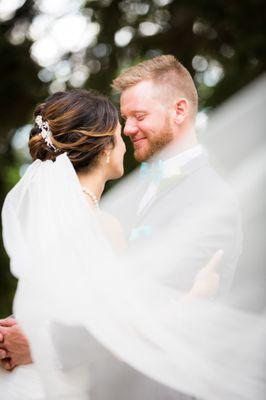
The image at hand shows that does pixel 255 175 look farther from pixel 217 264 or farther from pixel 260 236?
pixel 217 264

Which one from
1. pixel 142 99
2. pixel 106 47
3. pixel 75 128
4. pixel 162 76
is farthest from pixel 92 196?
pixel 106 47

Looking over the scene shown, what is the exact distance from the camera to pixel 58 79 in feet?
17.5

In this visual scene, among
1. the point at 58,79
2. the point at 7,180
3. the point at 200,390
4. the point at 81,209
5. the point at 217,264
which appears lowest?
the point at 7,180

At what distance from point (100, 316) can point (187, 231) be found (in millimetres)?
375

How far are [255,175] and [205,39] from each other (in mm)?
2589

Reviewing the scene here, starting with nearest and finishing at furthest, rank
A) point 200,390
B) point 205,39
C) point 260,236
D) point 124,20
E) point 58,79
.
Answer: point 200,390, point 260,236, point 205,39, point 124,20, point 58,79

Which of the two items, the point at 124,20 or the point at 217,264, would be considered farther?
the point at 124,20

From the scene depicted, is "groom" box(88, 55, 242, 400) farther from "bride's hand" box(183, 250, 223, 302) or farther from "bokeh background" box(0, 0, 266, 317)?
"bokeh background" box(0, 0, 266, 317)

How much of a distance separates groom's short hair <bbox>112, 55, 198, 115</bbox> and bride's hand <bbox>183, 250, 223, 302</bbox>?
0.54m

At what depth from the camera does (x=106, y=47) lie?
497 centimetres

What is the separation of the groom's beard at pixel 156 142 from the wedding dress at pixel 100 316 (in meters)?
0.26

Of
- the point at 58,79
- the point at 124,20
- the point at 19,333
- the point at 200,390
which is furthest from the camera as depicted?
the point at 58,79

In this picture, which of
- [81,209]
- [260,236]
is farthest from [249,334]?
[81,209]

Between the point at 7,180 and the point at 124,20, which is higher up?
the point at 124,20
